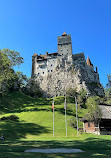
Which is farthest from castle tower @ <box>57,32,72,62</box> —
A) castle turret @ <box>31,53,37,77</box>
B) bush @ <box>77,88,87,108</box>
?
bush @ <box>77,88,87,108</box>

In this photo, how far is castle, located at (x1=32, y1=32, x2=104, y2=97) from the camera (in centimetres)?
8131

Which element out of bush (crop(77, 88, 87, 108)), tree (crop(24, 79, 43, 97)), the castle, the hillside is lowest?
the hillside

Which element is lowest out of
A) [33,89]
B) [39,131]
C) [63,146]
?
[39,131]

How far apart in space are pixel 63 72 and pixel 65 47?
19.6 metres

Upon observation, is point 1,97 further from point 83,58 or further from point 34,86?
point 83,58

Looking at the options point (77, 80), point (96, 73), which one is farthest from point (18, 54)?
point (96, 73)

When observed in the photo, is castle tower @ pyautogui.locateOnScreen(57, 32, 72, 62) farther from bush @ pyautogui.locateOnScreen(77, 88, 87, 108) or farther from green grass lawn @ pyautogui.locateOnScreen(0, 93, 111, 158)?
green grass lawn @ pyautogui.locateOnScreen(0, 93, 111, 158)

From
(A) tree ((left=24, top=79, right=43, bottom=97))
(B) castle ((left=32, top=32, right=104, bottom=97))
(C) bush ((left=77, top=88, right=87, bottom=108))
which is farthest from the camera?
(B) castle ((left=32, top=32, right=104, bottom=97))

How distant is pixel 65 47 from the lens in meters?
93.2

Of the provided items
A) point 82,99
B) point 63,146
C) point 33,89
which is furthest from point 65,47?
point 63,146

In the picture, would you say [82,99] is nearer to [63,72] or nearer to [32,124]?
[63,72]

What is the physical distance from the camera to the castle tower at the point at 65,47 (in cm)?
9062

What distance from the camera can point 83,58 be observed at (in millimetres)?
88625

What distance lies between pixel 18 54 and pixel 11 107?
30.8 metres
